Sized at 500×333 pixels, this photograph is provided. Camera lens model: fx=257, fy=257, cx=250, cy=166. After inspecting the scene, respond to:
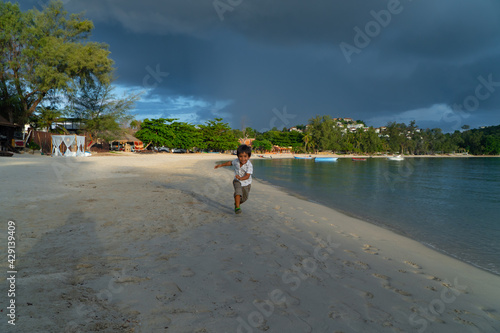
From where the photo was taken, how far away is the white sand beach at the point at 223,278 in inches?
95.0

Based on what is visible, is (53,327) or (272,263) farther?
(272,263)

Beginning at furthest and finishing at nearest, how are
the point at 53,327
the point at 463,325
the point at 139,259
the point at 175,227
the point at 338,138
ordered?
the point at 338,138
the point at 175,227
the point at 139,259
the point at 463,325
the point at 53,327

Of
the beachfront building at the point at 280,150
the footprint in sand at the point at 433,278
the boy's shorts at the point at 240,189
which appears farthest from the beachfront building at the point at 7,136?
the beachfront building at the point at 280,150

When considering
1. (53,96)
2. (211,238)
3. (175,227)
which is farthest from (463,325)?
(53,96)

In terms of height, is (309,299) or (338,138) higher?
(338,138)

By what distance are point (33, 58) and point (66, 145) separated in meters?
11.8

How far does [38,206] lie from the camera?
6359 millimetres

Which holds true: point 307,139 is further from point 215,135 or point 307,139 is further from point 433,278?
point 433,278


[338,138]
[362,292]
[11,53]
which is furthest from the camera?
[338,138]

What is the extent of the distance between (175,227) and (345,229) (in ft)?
13.8

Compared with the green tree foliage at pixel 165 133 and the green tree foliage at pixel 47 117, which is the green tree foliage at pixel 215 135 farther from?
the green tree foliage at pixel 47 117

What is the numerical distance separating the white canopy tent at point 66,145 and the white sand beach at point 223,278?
26.5m

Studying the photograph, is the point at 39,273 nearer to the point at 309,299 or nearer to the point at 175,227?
the point at 175,227

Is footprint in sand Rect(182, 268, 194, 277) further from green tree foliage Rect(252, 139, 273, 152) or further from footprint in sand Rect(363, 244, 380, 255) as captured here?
green tree foliage Rect(252, 139, 273, 152)
